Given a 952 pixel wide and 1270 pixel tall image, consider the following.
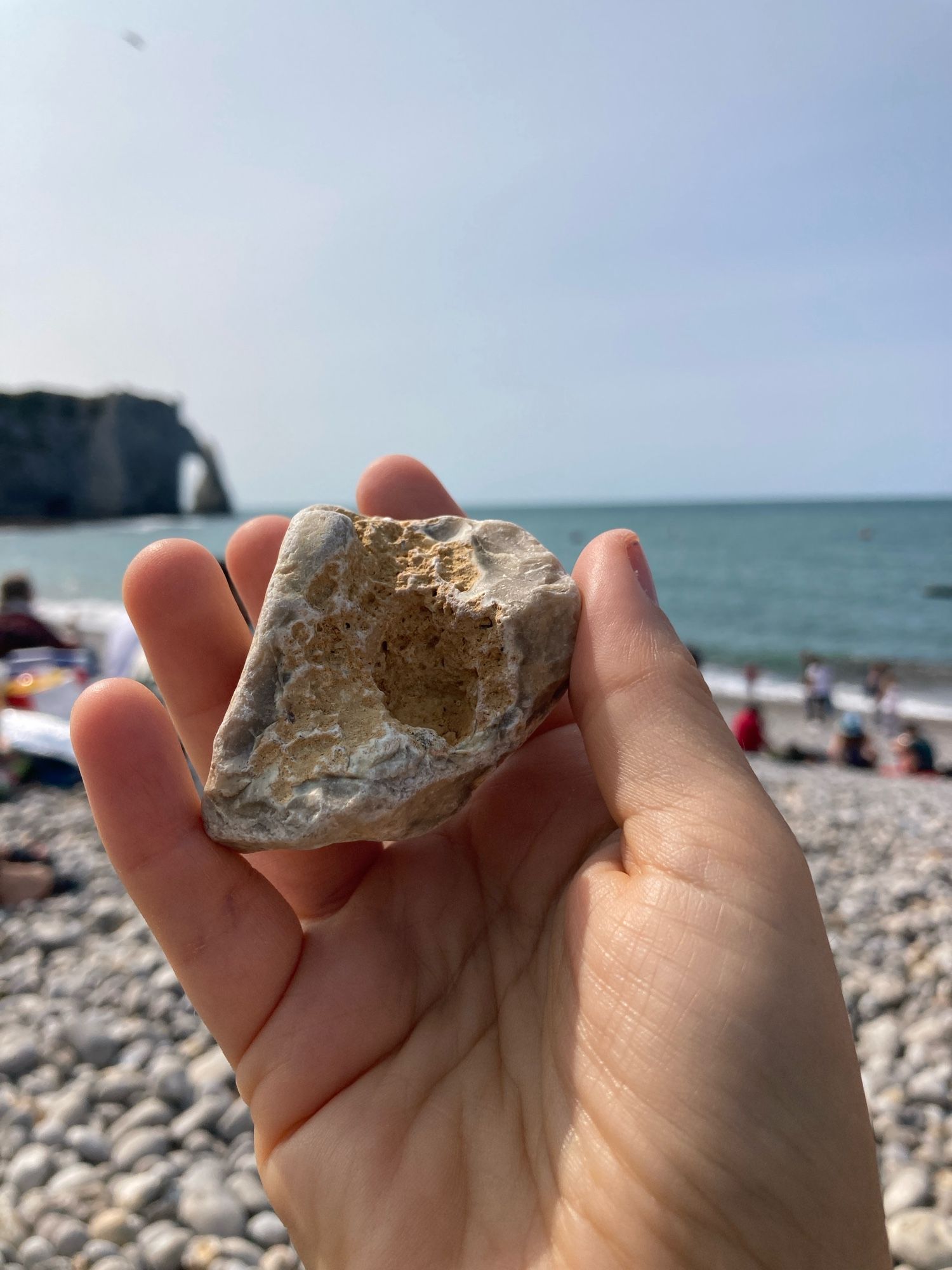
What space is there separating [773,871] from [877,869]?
392 centimetres

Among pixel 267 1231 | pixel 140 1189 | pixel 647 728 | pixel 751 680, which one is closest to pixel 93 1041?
pixel 140 1189

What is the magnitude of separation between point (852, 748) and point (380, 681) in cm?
921

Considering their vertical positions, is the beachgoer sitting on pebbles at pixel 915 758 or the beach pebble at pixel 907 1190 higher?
the beach pebble at pixel 907 1190

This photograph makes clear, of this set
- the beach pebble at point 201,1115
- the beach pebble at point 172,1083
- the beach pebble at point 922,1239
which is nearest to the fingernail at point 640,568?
the beach pebble at point 922,1239

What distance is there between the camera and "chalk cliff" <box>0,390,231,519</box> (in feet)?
188

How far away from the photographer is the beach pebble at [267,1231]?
2.41 meters

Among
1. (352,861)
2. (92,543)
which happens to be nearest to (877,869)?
(352,861)

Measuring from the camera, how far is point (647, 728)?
1.76 m

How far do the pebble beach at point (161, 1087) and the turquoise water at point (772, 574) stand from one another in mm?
14999

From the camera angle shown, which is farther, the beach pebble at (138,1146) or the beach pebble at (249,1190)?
the beach pebble at (138,1146)

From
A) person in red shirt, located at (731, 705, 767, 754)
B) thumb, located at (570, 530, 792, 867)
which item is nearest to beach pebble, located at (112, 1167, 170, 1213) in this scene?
thumb, located at (570, 530, 792, 867)

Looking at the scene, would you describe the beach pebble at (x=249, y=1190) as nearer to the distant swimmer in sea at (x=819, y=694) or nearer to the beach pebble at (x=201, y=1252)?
the beach pebble at (x=201, y=1252)

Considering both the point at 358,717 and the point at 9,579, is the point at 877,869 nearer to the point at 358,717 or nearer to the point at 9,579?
the point at 358,717

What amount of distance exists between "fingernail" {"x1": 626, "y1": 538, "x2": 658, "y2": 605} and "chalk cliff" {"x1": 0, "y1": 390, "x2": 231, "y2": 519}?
6380cm
